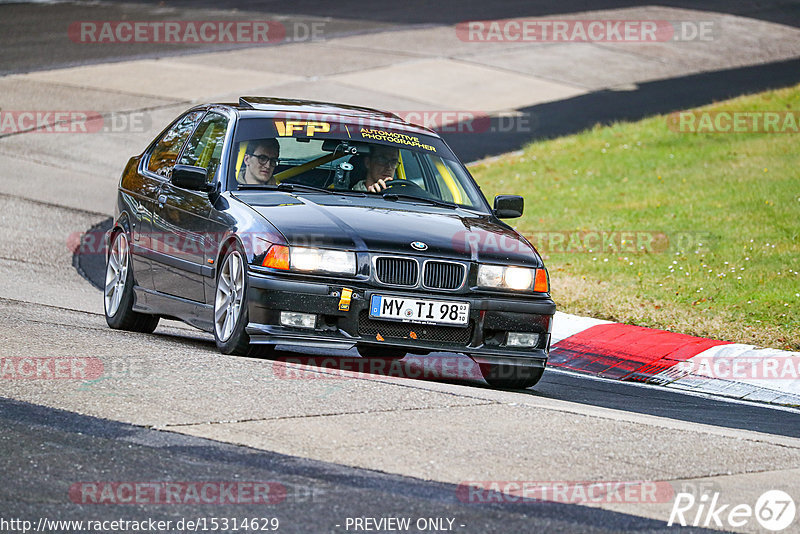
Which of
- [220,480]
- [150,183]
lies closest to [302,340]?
[220,480]

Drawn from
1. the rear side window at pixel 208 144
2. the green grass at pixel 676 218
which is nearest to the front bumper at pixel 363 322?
the rear side window at pixel 208 144

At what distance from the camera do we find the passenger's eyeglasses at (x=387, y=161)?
29.9ft

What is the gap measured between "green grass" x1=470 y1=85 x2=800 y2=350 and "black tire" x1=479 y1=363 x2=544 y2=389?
2820 millimetres

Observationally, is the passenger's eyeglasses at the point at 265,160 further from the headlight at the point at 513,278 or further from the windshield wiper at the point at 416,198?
the headlight at the point at 513,278

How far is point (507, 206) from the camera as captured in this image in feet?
30.4

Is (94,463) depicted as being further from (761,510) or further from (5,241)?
(5,241)

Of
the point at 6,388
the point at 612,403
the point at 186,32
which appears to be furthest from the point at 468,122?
the point at 6,388

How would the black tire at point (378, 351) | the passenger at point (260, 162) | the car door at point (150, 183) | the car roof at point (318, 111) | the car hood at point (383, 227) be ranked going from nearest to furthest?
the car hood at point (383, 227) → the black tire at point (378, 351) → the passenger at point (260, 162) → the car roof at point (318, 111) → the car door at point (150, 183)

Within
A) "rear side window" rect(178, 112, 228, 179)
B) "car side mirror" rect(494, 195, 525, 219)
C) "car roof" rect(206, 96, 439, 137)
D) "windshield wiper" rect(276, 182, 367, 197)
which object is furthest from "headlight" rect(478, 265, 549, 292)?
"rear side window" rect(178, 112, 228, 179)

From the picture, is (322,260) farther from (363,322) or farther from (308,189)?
(308,189)

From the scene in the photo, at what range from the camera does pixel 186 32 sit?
1196 inches

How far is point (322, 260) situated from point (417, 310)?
629 mm

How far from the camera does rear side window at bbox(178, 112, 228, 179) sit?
9.16m

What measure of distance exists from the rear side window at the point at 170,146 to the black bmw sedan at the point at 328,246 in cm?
2
